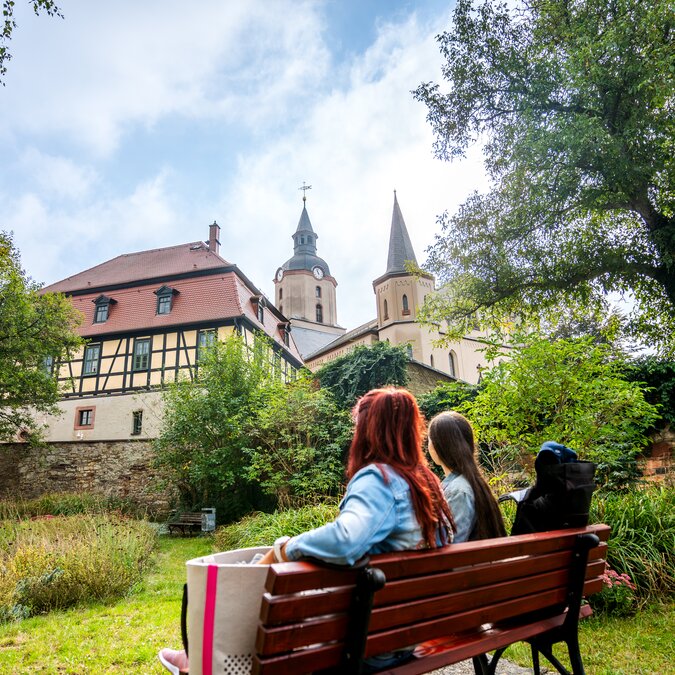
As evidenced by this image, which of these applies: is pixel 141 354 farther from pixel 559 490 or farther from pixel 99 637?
pixel 559 490

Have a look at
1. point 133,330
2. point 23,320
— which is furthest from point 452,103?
point 133,330

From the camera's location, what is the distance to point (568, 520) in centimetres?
269

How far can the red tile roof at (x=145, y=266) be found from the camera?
84.7 ft

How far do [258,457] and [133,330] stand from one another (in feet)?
41.9

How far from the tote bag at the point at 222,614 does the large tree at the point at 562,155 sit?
9639 mm

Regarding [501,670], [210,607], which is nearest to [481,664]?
[501,670]

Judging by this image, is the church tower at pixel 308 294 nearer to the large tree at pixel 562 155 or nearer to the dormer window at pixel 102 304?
the dormer window at pixel 102 304

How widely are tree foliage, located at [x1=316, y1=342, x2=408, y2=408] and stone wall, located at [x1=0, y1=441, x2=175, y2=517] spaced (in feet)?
23.4

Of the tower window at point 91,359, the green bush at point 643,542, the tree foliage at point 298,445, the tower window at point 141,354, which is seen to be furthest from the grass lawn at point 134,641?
the tower window at point 91,359

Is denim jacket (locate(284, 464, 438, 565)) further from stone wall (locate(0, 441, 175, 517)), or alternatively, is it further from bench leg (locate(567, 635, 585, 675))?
stone wall (locate(0, 441, 175, 517))

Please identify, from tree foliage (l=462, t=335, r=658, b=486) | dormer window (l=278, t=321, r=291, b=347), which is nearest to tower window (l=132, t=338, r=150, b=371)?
dormer window (l=278, t=321, r=291, b=347)

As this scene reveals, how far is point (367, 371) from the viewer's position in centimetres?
1530

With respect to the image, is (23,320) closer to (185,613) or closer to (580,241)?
(580,241)

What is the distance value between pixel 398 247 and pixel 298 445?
30.8 m
